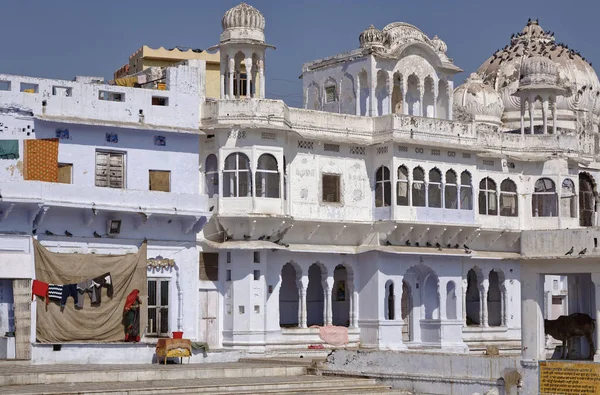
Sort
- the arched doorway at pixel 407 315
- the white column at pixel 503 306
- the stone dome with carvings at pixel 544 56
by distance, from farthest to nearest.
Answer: the stone dome with carvings at pixel 544 56 → the white column at pixel 503 306 → the arched doorway at pixel 407 315

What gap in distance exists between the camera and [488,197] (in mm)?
37250

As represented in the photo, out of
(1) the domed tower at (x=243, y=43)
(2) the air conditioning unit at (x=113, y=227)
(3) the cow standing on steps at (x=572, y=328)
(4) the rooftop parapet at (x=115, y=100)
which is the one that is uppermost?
(1) the domed tower at (x=243, y=43)

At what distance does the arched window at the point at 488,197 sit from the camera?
37.0m

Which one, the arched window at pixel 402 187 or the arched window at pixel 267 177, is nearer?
the arched window at pixel 267 177

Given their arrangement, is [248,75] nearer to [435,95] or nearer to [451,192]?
[435,95]

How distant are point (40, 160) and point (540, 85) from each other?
17660mm

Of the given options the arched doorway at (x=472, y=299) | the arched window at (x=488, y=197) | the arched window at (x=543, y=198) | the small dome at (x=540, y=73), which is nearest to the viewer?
the arched window at (x=488, y=197)

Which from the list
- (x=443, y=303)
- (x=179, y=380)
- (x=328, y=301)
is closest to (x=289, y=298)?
(x=328, y=301)

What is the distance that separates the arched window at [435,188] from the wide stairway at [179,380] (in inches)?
350

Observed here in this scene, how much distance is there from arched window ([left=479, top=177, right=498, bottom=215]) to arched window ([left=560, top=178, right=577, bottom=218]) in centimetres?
224

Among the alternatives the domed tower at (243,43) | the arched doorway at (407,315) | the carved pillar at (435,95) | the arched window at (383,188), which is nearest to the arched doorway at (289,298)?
the arched doorway at (407,315)

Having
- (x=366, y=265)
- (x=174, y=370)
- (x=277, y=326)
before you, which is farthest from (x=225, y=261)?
(x=174, y=370)

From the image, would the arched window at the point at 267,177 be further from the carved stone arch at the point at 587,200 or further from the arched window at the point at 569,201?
the carved stone arch at the point at 587,200

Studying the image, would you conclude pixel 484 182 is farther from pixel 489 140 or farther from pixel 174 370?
pixel 174 370
